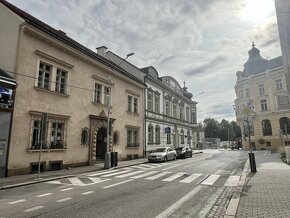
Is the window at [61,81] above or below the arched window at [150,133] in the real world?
above

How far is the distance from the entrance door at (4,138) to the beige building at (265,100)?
39.2 metres

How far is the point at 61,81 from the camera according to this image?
17844mm

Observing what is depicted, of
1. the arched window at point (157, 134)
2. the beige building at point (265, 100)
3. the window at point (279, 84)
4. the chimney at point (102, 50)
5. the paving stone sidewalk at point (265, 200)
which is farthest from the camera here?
the window at point (279, 84)

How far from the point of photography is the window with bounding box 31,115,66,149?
1514 cm

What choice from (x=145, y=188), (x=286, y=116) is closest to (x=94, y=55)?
(x=145, y=188)

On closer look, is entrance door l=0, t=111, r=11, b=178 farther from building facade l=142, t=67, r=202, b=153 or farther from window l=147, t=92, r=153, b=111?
window l=147, t=92, r=153, b=111

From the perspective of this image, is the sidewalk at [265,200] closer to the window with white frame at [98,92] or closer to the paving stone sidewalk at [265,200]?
the paving stone sidewalk at [265,200]

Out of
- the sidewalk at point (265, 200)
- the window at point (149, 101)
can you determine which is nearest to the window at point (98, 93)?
the window at point (149, 101)

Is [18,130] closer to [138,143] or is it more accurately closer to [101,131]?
[101,131]

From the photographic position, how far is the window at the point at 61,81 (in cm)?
1731

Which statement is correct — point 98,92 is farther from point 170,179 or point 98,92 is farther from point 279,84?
point 279,84

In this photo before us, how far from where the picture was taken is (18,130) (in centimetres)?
1399

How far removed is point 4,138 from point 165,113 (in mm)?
24916

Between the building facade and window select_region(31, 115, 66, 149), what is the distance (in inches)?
542
